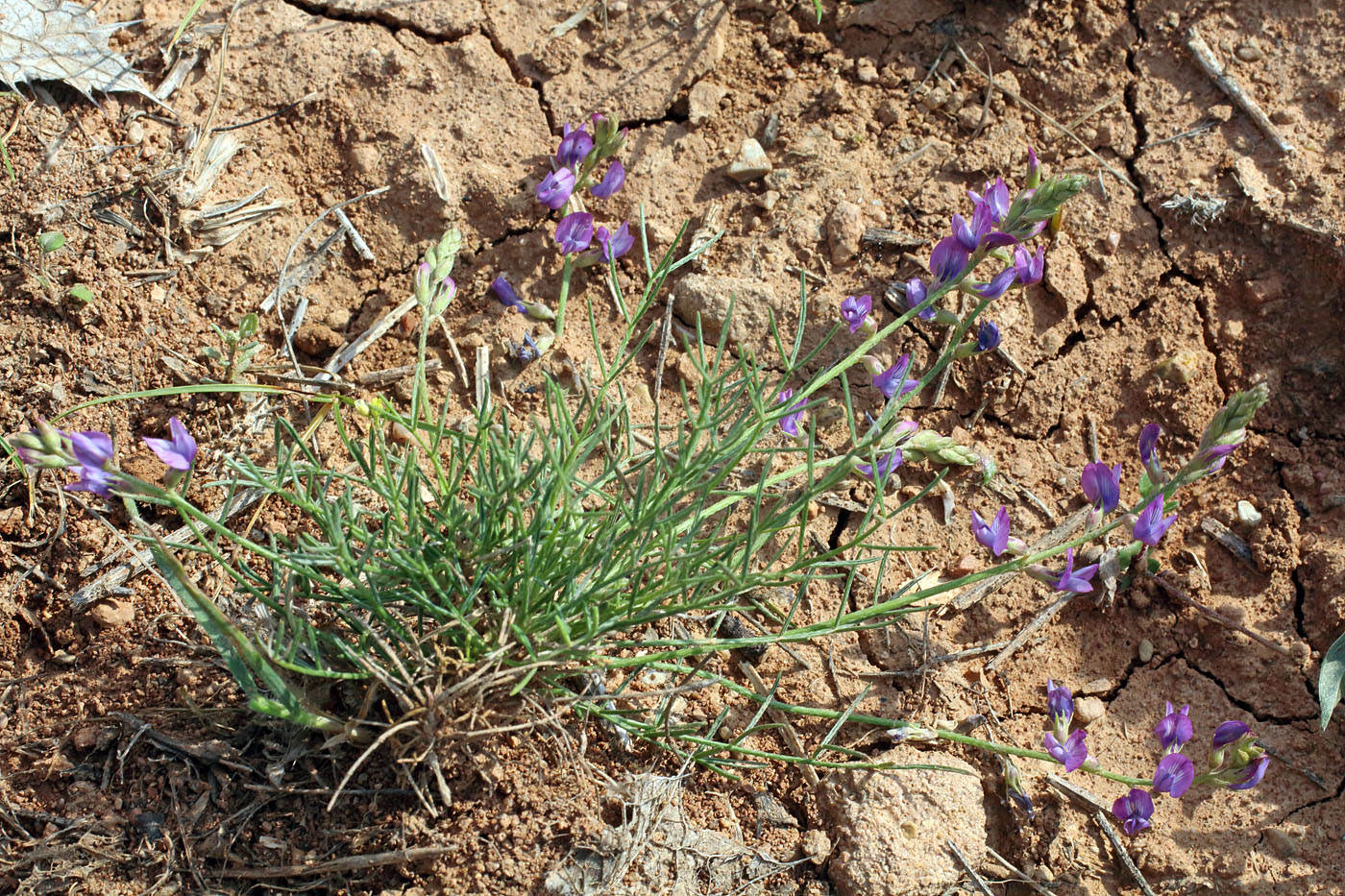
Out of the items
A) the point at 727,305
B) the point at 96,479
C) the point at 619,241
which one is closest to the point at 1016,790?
the point at 727,305

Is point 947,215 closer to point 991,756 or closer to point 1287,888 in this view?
point 991,756

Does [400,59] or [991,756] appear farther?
[400,59]

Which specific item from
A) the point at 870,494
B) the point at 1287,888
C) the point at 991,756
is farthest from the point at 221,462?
the point at 1287,888

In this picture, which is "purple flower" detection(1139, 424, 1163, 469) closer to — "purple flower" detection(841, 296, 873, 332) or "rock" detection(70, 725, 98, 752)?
"purple flower" detection(841, 296, 873, 332)

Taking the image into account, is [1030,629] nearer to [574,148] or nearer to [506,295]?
A: [506,295]

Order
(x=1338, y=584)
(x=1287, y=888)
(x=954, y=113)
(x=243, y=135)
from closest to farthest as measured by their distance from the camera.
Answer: (x=1287, y=888) → (x=1338, y=584) → (x=243, y=135) → (x=954, y=113)

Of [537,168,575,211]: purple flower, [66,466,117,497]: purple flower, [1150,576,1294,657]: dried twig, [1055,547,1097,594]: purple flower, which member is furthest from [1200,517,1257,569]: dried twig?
[66,466,117,497]: purple flower

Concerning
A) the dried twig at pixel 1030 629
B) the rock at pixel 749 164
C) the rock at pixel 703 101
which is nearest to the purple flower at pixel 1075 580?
the dried twig at pixel 1030 629
